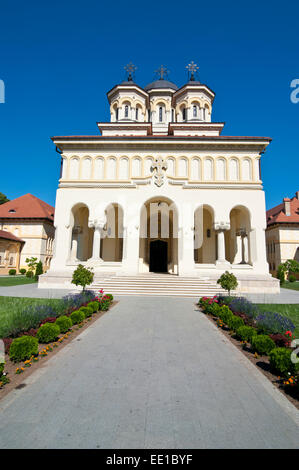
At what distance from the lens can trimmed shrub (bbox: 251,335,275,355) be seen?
18.3 feet

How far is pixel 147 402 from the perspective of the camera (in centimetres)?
351

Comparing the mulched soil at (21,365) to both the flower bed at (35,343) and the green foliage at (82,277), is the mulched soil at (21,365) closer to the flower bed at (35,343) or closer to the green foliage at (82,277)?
the flower bed at (35,343)

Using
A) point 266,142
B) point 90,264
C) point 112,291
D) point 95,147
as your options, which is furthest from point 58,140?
point 266,142

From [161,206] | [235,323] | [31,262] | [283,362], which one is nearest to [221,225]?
[161,206]

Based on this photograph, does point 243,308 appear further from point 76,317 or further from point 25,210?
point 25,210

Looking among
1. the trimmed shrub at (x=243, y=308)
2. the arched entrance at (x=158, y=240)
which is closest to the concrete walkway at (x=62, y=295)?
the trimmed shrub at (x=243, y=308)

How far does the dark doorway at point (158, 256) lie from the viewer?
970 inches

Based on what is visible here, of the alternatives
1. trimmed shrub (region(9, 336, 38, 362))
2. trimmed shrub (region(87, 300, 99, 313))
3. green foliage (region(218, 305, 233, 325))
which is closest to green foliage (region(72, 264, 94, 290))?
trimmed shrub (region(87, 300, 99, 313))

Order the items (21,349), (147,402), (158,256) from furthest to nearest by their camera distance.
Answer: (158,256), (21,349), (147,402)

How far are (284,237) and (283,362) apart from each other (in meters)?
33.6

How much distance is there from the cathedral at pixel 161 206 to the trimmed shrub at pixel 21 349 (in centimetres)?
1338

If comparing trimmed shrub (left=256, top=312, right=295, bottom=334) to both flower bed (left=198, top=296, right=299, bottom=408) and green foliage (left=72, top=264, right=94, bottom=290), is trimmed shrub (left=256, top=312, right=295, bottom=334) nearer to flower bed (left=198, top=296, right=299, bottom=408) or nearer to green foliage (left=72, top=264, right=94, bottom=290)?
flower bed (left=198, top=296, right=299, bottom=408)

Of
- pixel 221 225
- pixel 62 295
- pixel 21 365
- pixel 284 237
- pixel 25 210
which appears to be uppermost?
pixel 25 210

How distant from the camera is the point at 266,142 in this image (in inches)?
830
